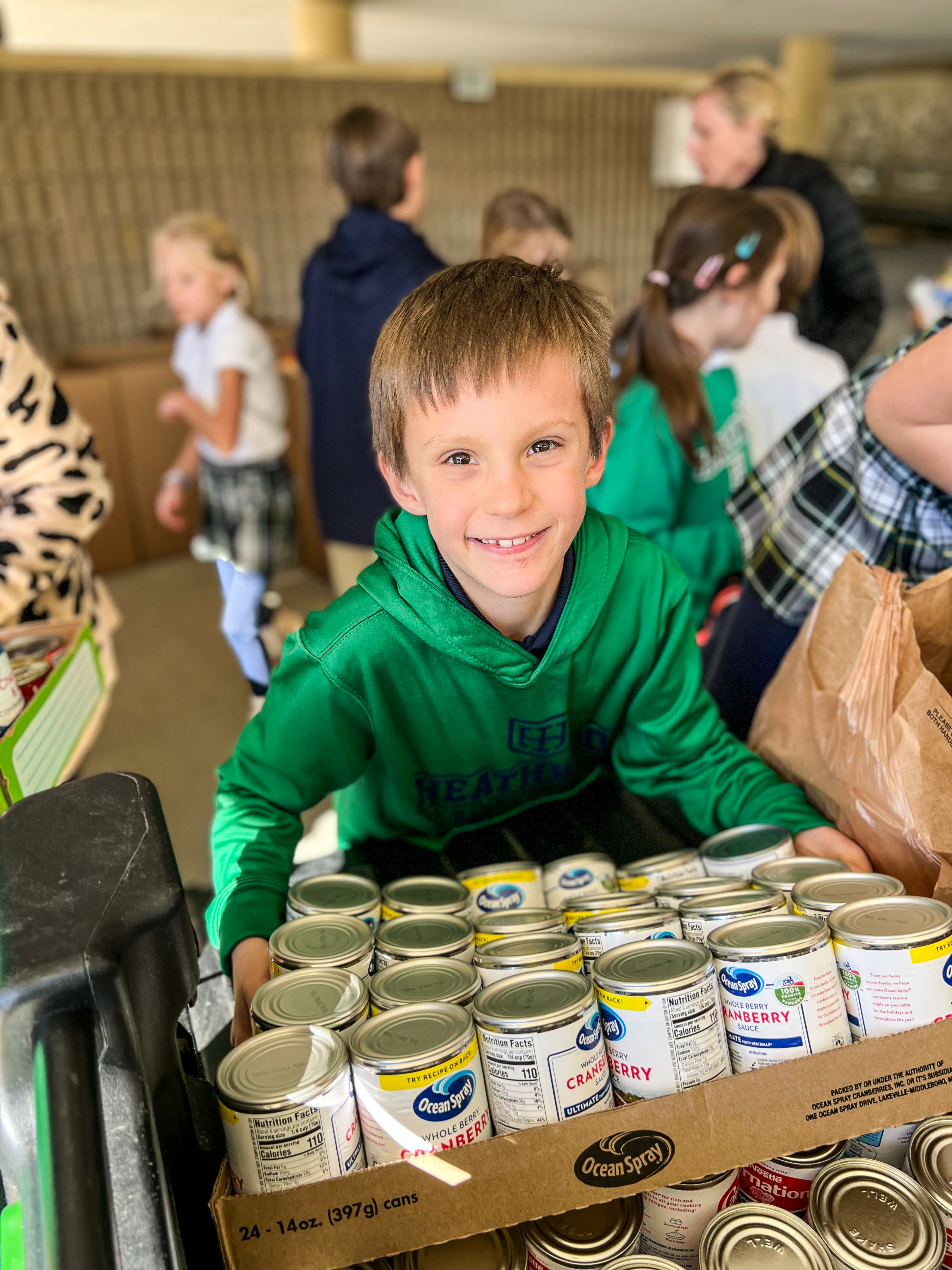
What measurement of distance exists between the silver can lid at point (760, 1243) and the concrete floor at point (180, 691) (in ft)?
5.69

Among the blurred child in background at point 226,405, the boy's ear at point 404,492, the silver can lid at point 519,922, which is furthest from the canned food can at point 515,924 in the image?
the blurred child in background at point 226,405

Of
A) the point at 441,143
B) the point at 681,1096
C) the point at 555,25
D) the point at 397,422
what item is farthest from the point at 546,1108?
the point at 555,25

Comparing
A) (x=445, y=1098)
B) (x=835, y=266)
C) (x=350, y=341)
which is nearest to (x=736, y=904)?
(x=445, y=1098)

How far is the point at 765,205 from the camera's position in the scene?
2115 millimetres

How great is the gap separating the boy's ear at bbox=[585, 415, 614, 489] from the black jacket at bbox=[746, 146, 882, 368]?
202 cm

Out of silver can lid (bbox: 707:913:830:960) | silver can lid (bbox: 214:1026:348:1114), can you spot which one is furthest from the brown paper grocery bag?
silver can lid (bbox: 214:1026:348:1114)

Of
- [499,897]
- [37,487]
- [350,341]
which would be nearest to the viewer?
[499,897]

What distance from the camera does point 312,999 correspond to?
0.84 m

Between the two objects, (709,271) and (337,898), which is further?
(709,271)

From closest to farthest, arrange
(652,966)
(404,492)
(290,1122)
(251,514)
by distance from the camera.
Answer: (290,1122) → (652,966) → (404,492) → (251,514)

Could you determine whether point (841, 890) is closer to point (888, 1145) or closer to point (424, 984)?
point (888, 1145)

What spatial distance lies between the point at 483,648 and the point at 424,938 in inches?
13.1

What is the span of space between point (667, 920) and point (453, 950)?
204mm

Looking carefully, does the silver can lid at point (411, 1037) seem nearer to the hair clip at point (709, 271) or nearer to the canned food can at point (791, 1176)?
the canned food can at point (791, 1176)
